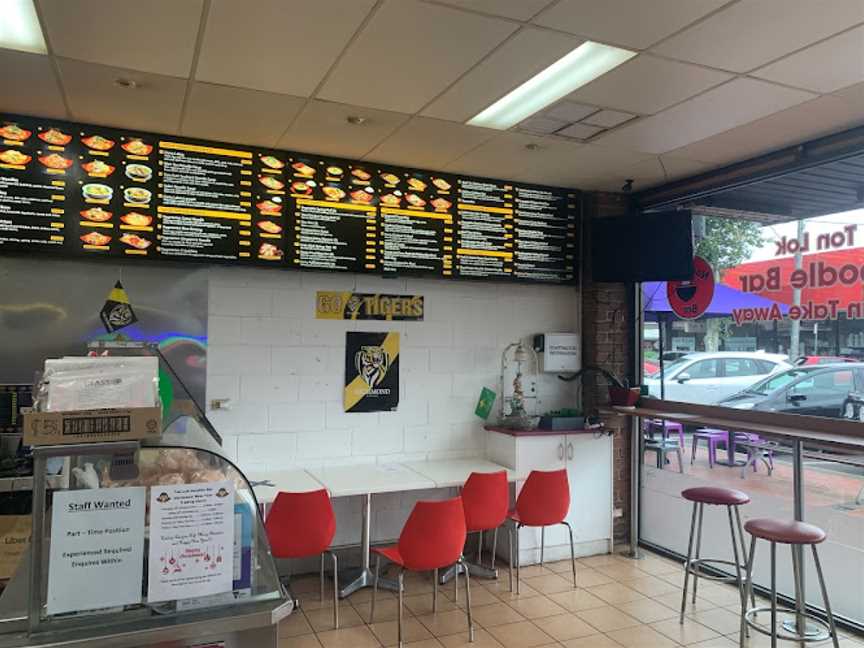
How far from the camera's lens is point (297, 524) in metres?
3.42

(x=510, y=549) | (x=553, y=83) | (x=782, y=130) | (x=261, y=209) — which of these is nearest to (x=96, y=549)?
(x=553, y=83)

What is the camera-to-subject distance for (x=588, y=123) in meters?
3.50

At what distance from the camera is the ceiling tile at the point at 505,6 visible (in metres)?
2.27

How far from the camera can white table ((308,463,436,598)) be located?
378 centimetres

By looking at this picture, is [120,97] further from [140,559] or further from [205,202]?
[140,559]

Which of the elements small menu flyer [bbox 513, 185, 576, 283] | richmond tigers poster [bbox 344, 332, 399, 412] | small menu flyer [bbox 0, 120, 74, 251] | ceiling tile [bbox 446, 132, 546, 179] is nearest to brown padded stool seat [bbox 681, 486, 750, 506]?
small menu flyer [bbox 513, 185, 576, 283]

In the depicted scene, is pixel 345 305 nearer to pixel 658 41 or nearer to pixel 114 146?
pixel 114 146

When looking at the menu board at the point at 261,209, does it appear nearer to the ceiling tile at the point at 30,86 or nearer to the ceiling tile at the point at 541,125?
the ceiling tile at the point at 30,86

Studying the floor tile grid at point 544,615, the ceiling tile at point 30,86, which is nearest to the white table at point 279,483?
the floor tile grid at point 544,615

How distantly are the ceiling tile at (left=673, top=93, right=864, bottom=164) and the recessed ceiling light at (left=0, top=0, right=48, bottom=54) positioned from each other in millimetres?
3419

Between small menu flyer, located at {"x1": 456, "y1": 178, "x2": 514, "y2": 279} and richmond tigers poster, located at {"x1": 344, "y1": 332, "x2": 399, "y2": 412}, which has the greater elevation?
small menu flyer, located at {"x1": 456, "y1": 178, "x2": 514, "y2": 279}

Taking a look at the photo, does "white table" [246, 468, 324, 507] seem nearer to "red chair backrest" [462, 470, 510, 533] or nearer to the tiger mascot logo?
the tiger mascot logo

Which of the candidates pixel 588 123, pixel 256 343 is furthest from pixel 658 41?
pixel 256 343

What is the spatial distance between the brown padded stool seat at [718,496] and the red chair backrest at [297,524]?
211 cm
